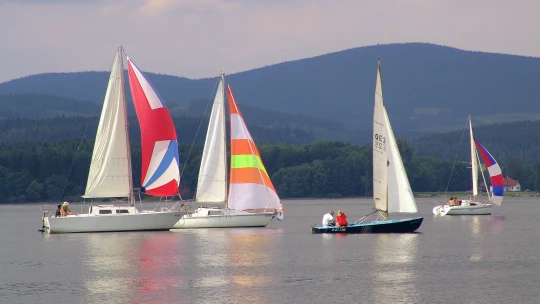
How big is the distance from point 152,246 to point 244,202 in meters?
11.5

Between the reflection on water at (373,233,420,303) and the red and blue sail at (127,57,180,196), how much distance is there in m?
13.7

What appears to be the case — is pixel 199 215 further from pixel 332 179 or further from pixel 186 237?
pixel 332 179

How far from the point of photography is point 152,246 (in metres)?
60.4

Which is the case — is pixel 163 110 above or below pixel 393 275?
above

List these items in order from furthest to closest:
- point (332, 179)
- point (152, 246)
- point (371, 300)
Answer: point (332, 179) < point (152, 246) < point (371, 300)

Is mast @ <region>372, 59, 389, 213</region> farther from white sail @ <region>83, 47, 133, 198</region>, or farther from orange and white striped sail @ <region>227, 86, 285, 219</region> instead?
white sail @ <region>83, 47, 133, 198</region>

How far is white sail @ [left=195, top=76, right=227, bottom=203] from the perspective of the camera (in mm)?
69875

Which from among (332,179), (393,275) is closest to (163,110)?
(393,275)

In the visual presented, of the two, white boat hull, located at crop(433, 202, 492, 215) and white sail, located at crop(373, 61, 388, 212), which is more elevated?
white sail, located at crop(373, 61, 388, 212)

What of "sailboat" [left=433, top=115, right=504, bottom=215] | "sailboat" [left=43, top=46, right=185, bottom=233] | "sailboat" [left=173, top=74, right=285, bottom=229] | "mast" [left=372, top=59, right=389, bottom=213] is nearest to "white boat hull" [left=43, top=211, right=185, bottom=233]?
"sailboat" [left=43, top=46, right=185, bottom=233]

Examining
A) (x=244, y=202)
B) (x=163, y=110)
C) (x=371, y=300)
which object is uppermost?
(x=163, y=110)

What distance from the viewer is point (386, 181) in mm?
58812

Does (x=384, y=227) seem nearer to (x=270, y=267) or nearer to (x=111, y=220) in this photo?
(x=270, y=267)

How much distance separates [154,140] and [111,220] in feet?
18.7
